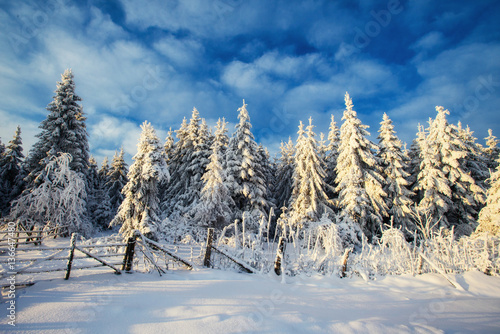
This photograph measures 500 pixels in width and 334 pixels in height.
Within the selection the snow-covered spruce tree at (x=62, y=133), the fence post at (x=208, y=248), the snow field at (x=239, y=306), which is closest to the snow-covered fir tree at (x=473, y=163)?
the snow field at (x=239, y=306)

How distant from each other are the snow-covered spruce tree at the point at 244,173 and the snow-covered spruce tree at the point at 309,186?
3154 millimetres

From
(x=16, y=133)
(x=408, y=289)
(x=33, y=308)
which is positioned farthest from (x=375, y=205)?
(x=16, y=133)

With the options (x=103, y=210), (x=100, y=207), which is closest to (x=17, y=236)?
(x=103, y=210)

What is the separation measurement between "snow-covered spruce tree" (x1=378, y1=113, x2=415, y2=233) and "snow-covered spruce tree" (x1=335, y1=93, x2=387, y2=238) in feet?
3.40

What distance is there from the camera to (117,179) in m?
30.2

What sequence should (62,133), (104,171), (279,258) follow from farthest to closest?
(104,171), (62,133), (279,258)

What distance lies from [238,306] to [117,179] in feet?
Result: 100

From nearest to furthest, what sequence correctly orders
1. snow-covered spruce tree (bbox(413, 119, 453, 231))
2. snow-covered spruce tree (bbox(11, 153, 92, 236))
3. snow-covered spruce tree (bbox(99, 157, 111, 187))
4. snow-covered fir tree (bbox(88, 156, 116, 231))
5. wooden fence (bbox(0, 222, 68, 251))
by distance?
wooden fence (bbox(0, 222, 68, 251)), snow-covered spruce tree (bbox(11, 153, 92, 236)), snow-covered spruce tree (bbox(413, 119, 453, 231)), snow-covered fir tree (bbox(88, 156, 116, 231)), snow-covered spruce tree (bbox(99, 157, 111, 187))

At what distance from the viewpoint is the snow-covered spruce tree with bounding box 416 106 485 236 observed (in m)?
19.7

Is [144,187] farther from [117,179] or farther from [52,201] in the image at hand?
[117,179]

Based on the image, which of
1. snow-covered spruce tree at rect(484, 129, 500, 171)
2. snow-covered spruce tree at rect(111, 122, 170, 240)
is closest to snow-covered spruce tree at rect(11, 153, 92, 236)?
snow-covered spruce tree at rect(111, 122, 170, 240)

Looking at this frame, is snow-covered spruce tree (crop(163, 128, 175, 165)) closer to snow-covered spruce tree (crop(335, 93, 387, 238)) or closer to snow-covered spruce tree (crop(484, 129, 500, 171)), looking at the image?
snow-covered spruce tree (crop(335, 93, 387, 238))


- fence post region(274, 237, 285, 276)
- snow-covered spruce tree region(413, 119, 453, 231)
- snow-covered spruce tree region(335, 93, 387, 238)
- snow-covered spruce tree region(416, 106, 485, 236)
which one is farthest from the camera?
snow-covered spruce tree region(416, 106, 485, 236)

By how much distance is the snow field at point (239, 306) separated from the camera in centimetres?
430
